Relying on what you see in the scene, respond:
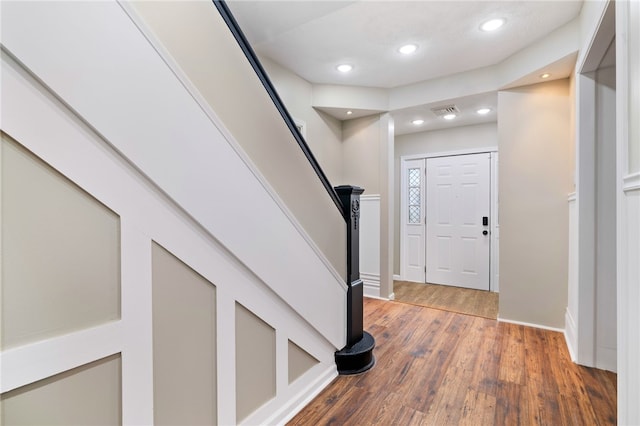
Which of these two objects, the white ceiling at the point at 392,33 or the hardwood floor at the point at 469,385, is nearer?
the hardwood floor at the point at 469,385

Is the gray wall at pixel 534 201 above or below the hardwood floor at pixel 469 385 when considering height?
above

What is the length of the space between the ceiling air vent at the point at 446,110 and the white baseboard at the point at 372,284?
2.27m

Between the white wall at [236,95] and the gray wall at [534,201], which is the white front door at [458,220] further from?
the white wall at [236,95]

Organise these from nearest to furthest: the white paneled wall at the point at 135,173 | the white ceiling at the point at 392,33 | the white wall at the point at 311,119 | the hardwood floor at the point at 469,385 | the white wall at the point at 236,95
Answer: the white paneled wall at the point at 135,173
the white wall at the point at 236,95
the hardwood floor at the point at 469,385
the white ceiling at the point at 392,33
the white wall at the point at 311,119

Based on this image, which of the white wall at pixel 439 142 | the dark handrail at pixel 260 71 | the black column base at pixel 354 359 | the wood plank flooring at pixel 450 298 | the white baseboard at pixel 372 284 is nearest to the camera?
the dark handrail at pixel 260 71

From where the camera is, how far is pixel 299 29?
2.52 meters

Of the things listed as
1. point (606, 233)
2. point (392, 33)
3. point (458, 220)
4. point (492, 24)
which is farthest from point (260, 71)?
point (458, 220)

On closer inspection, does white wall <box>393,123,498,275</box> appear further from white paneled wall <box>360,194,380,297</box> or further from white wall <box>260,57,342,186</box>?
white wall <box>260,57,342,186</box>

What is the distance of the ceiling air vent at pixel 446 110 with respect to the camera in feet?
11.9

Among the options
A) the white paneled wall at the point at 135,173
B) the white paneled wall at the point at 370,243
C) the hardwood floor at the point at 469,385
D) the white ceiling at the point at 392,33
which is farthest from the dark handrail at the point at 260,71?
the white paneled wall at the point at 370,243

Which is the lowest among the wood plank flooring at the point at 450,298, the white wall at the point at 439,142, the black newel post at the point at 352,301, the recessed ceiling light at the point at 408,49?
the wood plank flooring at the point at 450,298
